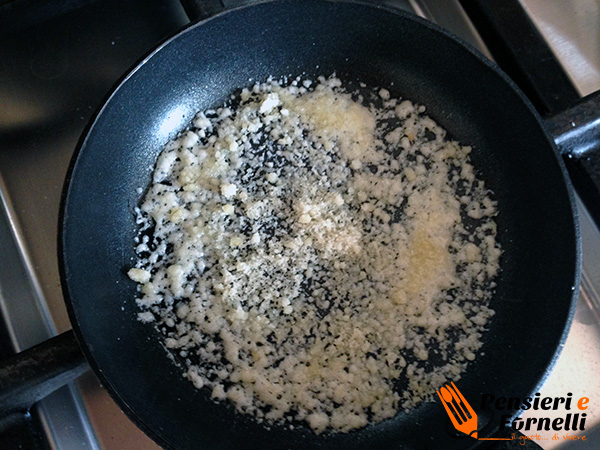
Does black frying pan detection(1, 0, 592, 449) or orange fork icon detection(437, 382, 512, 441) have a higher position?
black frying pan detection(1, 0, 592, 449)

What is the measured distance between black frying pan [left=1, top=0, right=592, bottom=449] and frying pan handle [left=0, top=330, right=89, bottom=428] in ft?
0.08

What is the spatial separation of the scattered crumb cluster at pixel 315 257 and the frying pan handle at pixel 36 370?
0.09 metres

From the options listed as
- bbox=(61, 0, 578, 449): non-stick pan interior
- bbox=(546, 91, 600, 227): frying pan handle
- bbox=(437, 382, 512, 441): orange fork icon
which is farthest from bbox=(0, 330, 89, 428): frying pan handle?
bbox=(546, 91, 600, 227): frying pan handle

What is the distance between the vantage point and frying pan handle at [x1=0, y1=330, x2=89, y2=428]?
48cm

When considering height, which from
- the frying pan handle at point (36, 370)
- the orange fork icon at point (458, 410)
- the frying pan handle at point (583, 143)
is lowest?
the orange fork icon at point (458, 410)

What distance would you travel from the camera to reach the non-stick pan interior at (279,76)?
0.55 metres

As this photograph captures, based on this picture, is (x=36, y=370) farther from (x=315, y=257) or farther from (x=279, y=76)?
(x=279, y=76)

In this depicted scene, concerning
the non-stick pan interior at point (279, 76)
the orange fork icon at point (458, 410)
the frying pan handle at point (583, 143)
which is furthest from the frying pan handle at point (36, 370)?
the frying pan handle at point (583, 143)

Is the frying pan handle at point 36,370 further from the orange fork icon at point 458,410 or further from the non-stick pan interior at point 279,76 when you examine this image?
the orange fork icon at point 458,410

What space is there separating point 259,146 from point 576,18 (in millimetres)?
443

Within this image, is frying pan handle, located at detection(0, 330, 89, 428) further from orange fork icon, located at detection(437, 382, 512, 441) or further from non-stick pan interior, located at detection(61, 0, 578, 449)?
orange fork icon, located at detection(437, 382, 512, 441)

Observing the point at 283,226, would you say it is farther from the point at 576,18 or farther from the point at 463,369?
the point at 576,18

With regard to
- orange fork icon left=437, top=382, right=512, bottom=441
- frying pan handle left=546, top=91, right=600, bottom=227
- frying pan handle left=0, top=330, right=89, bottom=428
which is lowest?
orange fork icon left=437, top=382, right=512, bottom=441

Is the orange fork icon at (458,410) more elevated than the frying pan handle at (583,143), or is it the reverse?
the frying pan handle at (583,143)
